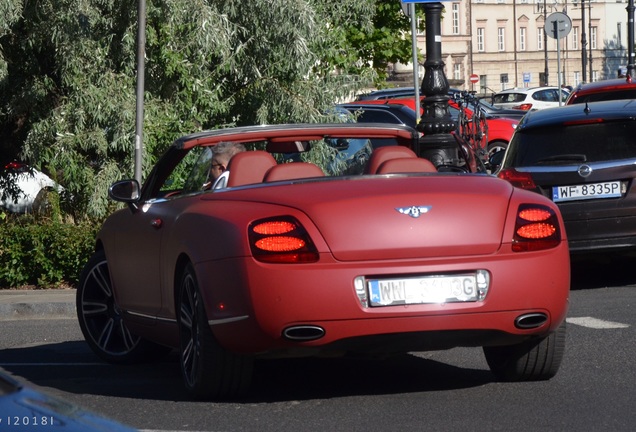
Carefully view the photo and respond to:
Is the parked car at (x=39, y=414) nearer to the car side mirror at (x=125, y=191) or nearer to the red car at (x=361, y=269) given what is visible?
the red car at (x=361, y=269)

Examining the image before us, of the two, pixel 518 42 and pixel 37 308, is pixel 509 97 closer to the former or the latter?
pixel 37 308

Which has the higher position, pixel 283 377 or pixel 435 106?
pixel 435 106

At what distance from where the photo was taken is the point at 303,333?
6.46 metres

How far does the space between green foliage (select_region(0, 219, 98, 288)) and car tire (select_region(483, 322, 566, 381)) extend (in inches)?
297

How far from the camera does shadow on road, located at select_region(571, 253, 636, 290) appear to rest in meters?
12.8

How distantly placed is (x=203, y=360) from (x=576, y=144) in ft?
21.3

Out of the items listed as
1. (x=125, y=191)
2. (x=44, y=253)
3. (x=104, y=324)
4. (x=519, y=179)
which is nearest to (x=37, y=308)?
(x=44, y=253)

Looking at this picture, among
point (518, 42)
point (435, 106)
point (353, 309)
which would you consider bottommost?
point (518, 42)

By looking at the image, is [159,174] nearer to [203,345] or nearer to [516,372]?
[203,345]

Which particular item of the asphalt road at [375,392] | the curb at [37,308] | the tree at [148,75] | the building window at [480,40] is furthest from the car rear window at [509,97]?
the building window at [480,40]

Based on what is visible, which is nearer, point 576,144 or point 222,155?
point 222,155

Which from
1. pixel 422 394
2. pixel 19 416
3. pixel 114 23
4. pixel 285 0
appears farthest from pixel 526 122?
pixel 19 416

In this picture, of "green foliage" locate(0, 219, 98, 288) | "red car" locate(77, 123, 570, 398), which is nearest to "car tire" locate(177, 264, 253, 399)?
"red car" locate(77, 123, 570, 398)

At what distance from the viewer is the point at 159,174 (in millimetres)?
8188
